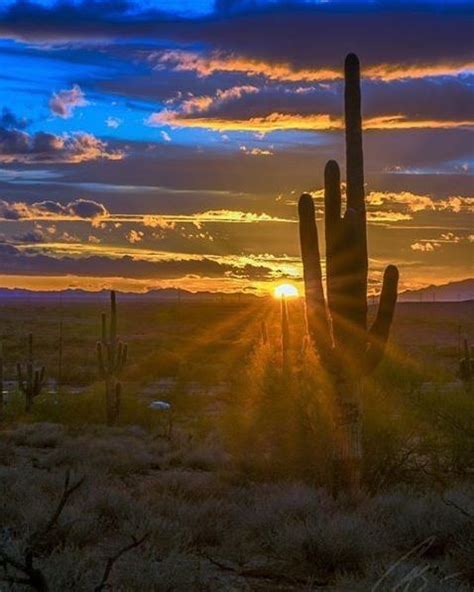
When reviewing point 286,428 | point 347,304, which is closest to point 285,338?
point 286,428

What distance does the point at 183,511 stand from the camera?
43.9 ft

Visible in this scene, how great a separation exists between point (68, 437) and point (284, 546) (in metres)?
14.6

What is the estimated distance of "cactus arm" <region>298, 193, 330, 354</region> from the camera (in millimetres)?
15273

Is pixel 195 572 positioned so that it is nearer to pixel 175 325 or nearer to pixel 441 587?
pixel 441 587

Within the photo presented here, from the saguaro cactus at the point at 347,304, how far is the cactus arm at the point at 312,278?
0.02m

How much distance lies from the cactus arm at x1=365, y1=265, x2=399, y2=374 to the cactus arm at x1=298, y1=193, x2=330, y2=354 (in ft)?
2.24

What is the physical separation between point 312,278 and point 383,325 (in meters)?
1.37

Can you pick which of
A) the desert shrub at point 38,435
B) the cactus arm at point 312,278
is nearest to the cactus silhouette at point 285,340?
the desert shrub at point 38,435

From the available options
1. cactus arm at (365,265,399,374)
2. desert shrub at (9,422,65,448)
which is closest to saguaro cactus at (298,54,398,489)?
cactus arm at (365,265,399,374)

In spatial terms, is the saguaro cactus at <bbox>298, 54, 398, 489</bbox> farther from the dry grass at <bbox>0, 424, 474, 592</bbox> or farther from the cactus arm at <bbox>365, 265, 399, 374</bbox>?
the dry grass at <bbox>0, 424, 474, 592</bbox>

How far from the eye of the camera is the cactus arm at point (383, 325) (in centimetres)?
1499

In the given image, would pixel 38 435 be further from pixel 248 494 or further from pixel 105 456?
pixel 248 494

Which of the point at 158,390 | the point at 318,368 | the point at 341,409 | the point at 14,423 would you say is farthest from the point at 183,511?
the point at 158,390

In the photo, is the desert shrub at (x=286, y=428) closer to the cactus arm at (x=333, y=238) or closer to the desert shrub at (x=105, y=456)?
the desert shrub at (x=105, y=456)
